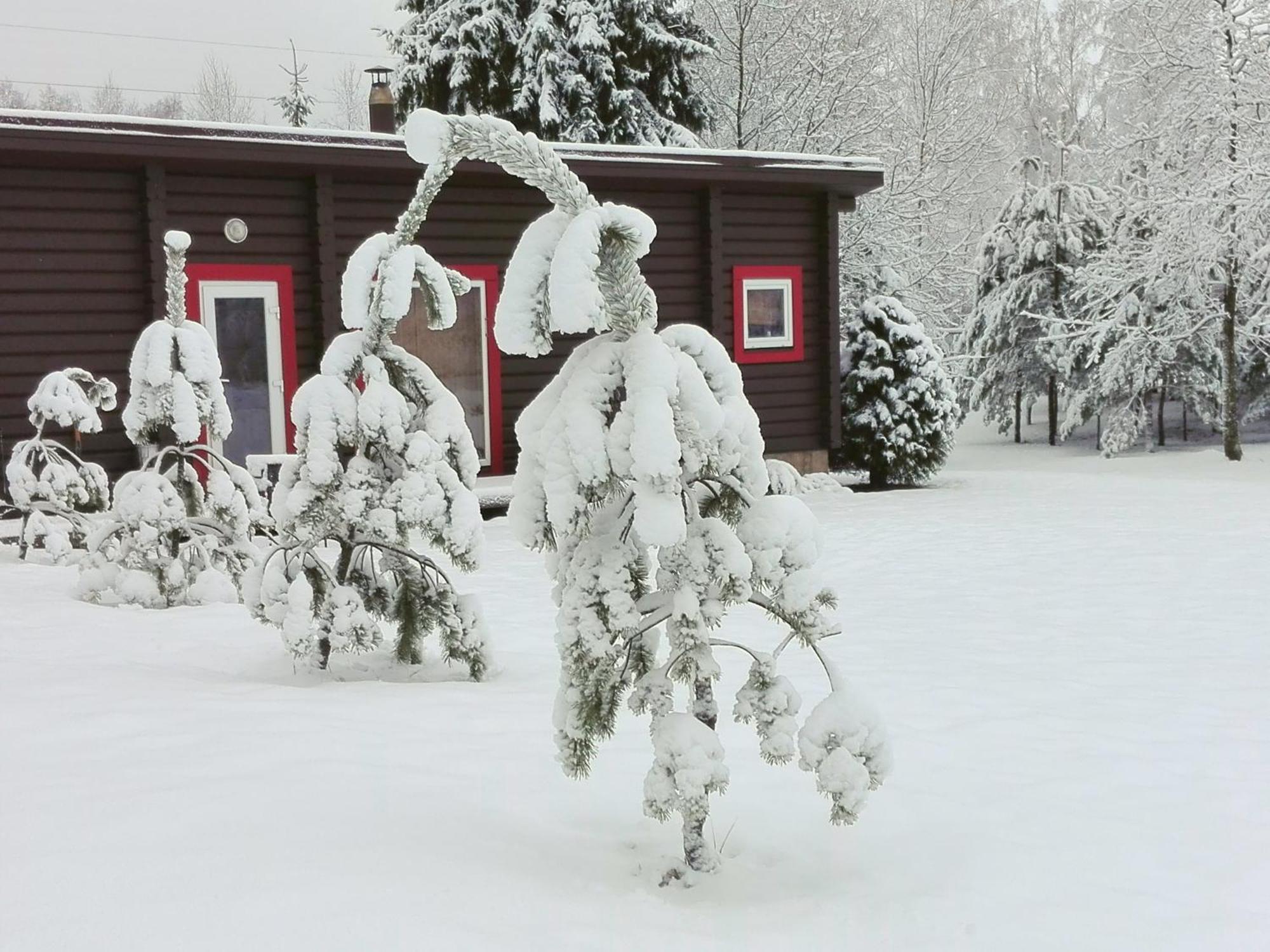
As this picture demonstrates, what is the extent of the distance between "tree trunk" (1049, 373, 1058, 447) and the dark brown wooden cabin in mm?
9368

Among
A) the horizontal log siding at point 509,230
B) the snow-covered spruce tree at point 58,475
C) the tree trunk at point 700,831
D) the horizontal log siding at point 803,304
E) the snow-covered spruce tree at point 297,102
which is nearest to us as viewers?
the tree trunk at point 700,831

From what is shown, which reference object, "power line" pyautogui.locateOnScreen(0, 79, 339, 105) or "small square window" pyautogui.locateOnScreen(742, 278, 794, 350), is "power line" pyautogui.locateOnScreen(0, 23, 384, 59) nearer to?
"power line" pyautogui.locateOnScreen(0, 79, 339, 105)

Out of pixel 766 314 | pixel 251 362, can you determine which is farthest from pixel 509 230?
pixel 766 314

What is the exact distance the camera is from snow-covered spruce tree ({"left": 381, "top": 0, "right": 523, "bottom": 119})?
74.3 ft

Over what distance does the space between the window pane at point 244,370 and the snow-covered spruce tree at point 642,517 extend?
8583 mm

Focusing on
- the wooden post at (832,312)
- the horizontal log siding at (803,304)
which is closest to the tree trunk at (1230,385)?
the wooden post at (832,312)

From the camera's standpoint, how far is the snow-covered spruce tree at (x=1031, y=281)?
20906 mm

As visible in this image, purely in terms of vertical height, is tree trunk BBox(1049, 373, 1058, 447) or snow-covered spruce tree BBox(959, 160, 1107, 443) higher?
snow-covered spruce tree BBox(959, 160, 1107, 443)

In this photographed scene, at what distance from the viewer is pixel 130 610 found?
6.49 meters

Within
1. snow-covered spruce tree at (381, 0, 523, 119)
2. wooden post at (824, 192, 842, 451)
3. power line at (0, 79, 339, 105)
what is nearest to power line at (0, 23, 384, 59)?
power line at (0, 79, 339, 105)

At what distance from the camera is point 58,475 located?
8086 millimetres

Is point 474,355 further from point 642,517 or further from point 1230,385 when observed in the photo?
point 1230,385

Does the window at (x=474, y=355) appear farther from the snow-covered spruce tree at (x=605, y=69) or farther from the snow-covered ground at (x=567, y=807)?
the snow-covered spruce tree at (x=605, y=69)

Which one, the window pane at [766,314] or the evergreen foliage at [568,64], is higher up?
the evergreen foliage at [568,64]
